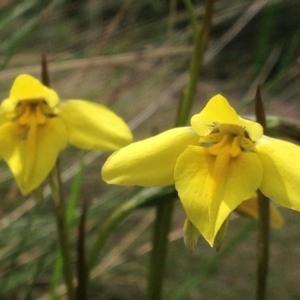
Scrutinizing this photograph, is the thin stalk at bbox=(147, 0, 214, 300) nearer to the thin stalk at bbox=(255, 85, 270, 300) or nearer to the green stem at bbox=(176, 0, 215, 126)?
the green stem at bbox=(176, 0, 215, 126)

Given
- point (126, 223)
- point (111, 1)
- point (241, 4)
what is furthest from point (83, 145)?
point (111, 1)

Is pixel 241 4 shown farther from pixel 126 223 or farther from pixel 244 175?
pixel 244 175

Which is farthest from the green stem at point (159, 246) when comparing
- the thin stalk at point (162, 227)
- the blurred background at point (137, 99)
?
the blurred background at point (137, 99)

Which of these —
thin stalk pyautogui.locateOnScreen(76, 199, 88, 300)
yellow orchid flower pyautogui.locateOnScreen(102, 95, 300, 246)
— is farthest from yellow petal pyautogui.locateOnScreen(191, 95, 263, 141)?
thin stalk pyautogui.locateOnScreen(76, 199, 88, 300)

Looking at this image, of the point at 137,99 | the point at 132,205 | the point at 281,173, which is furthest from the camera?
the point at 137,99

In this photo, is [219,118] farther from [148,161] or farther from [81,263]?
[81,263]

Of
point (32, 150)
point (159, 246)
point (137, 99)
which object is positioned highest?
point (32, 150)

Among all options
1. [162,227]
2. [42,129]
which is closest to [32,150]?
[42,129]

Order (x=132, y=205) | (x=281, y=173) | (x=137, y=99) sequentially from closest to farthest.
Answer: (x=281, y=173), (x=132, y=205), (x=137, y=99)
